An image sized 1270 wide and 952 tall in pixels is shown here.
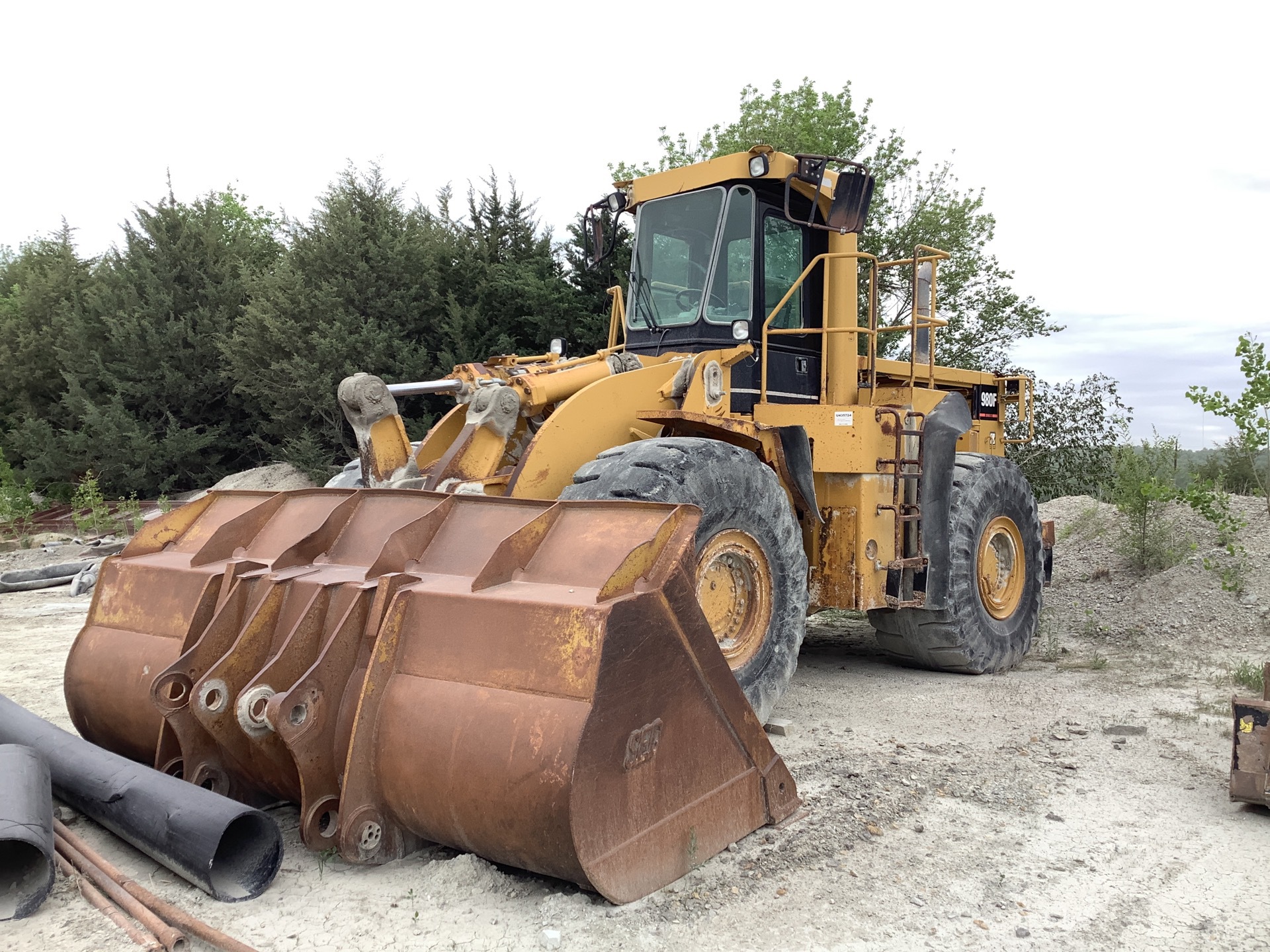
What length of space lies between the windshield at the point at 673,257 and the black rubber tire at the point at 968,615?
7.39 feet

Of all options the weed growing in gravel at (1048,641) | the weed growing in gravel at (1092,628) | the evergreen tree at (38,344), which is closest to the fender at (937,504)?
the weed growing in gravel at (1048,641)

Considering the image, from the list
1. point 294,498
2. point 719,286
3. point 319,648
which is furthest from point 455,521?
point 719,286

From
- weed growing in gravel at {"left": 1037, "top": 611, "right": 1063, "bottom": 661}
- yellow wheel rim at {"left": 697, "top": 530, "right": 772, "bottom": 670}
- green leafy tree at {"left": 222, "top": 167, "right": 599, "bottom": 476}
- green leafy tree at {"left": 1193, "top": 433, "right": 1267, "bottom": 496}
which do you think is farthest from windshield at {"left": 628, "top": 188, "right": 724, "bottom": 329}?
green leafy tree at {"left": 222, "top": 167, "right": 599, "bottom": 476}

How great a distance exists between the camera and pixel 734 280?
622cm

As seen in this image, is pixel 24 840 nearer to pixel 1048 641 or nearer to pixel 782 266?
pixel 782 266

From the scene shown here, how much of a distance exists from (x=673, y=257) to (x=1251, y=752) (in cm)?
426

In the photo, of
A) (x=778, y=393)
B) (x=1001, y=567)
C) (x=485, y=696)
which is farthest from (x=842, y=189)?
(x=485, y=696)

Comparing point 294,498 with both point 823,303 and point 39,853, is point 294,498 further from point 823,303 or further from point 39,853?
point 823,303

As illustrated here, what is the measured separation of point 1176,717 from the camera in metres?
5.57

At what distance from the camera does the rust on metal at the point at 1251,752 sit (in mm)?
4020

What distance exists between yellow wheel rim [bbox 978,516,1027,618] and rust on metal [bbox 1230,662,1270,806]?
2800 millimetres

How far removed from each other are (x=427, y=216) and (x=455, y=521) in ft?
57.3

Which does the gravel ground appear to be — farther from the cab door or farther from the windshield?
the windshield

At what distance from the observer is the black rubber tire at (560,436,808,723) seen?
454 cm
